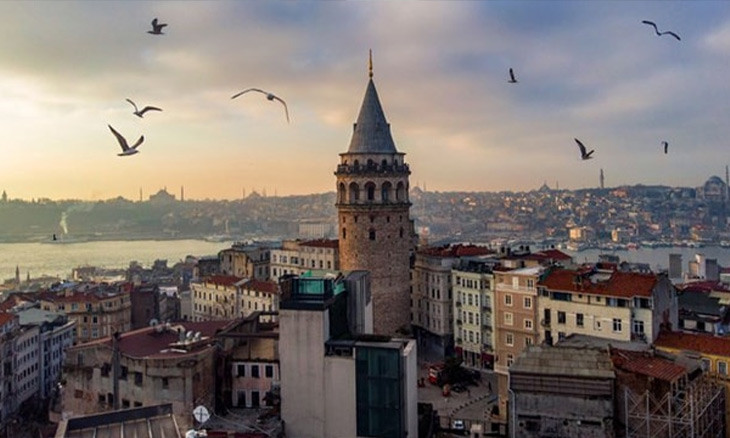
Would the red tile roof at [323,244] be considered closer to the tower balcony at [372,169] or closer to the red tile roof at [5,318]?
the tower balcony at [372,169]

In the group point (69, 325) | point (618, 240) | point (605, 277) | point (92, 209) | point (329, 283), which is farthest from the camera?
point (92, 209)

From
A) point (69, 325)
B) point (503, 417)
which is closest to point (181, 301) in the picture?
point (69, 325)

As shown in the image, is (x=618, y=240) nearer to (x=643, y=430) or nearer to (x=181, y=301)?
(x=181, y=301)

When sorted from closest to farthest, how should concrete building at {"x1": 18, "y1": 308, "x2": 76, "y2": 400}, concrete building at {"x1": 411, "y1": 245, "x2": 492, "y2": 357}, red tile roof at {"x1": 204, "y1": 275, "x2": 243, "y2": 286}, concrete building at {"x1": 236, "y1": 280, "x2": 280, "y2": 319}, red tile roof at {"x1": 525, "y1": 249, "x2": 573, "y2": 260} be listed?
concrete building at {"x1": 18, "y1": 308, "x2": 76, "y2": 400}, red tile roof at {"x1": 525, "y1": 249, "x2": 573, "y2": 260}, concrete building at {"x1": 411, "y1": 245, "x2": 492, "y2": 357}, concrete building at {"x1": 236, "y1": 280, "x2": 280, "y2": 319}, red tile roof at {"x1": 204, "y1": 275, "x2": 243, "y2": 286}

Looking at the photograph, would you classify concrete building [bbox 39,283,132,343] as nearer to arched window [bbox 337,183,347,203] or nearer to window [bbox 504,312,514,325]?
arched window [bbox 337,183,347,203]

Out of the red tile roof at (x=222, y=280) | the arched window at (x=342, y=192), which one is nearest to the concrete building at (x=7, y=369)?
the red tile roof at (x=222, y=280)

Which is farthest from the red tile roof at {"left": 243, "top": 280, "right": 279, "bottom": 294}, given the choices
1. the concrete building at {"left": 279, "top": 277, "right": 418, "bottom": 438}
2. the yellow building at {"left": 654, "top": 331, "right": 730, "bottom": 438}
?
the yellow building at {"left": 654, "top": 331, "right": 730, "bottom": 438}
